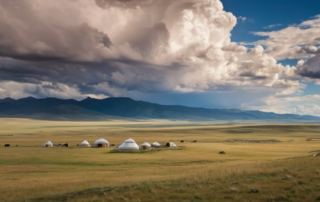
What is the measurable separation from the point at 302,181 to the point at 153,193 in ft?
28.3

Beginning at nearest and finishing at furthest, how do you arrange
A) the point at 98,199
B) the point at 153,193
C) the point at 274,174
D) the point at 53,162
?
1. the point at 98,199
2. the point at 153,193
3. the point at 274,174
4. the point at 53,162

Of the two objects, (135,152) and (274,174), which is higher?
(274,174)

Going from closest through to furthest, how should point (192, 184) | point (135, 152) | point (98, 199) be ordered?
point (98, 199)
point (192, 184)
point (135, 152)

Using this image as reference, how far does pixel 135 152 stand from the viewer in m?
66.8

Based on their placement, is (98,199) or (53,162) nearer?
(98,199)

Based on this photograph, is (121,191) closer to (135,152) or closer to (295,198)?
(295,198)

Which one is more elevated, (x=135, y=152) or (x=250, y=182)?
(x=250, y=182)

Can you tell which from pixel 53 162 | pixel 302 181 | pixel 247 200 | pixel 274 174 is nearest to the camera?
pixel 247 200

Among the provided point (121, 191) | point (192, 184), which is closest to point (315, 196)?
point (192, 184)

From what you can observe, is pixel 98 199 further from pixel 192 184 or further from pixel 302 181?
pixel 302 181

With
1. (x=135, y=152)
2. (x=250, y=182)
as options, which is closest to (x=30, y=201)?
(x=250, y=182)

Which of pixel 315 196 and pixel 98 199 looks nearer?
pixel 315 196

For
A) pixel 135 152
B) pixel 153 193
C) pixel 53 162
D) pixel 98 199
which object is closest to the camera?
pixel 98 199

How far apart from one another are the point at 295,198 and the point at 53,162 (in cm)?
4270
